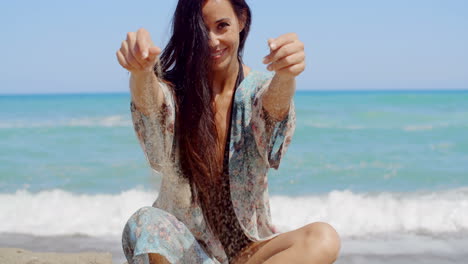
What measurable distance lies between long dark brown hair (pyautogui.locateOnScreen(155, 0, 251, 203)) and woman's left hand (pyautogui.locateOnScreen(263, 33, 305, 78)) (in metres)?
0.52

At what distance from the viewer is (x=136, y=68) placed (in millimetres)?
2303

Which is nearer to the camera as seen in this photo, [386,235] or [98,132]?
[386,235]

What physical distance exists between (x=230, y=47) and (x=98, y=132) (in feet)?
41.1

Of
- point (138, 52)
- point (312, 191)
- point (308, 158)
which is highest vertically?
point (138, 52)

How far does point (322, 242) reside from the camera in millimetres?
2523

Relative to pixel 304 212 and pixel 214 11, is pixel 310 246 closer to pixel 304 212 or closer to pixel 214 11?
pixel 214 11

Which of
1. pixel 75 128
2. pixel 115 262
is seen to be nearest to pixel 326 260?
pixel 115 262

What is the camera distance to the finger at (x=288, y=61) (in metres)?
2.20

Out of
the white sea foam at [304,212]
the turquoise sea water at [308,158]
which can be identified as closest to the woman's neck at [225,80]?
the white sea foam at [304,212]

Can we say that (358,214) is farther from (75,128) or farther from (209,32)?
(75,128)

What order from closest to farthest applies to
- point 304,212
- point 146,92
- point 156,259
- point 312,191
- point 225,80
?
point 146,92 → point 156,259 → point 225,80 → point 304,212 → point 312,191

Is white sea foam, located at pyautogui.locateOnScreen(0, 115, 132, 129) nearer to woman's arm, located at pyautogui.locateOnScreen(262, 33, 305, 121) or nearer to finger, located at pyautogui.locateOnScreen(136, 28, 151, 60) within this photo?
woman's arm, located at pyautogui.locateOnScreen(262, 33, 305, 121)

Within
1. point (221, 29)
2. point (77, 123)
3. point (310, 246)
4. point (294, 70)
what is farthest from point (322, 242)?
point (77, 123)

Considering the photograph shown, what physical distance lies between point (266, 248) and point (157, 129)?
75 centimetres
